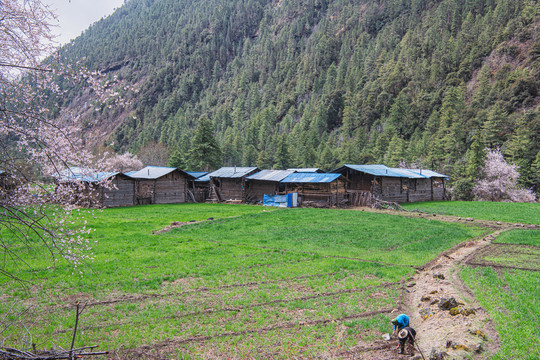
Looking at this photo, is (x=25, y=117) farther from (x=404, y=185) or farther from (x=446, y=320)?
(x=404, y=185)

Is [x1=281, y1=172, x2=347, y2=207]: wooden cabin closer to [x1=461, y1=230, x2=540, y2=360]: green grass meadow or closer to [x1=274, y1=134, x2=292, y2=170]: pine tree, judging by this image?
[x1=461, y1=230, x2=540, y2=360]: green grass meadow

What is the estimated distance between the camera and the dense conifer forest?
66875 millimetres

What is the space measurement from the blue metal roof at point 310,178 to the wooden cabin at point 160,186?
17.8 meters

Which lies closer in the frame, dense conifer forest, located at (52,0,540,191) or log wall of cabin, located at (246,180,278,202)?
log wall of cabin, located at (246,180,278,202)

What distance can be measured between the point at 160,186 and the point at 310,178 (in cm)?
2302

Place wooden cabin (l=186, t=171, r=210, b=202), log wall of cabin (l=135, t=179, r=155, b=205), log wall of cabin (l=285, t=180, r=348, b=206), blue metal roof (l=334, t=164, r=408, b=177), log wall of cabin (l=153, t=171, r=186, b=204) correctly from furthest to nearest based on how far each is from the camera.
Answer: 1. wooden cabin (l=186, t=171, r=210, b=202)
2. log wall of cabin (l=153, t=171, r=186, b=204)
3. log wall of cabin (l=135, t=179, r=155, b=205)
4. blue metal roof (l=334, t=164, r=408, b=177)
5. log wall of cabin (l=285, t=180, r=348, b=206)

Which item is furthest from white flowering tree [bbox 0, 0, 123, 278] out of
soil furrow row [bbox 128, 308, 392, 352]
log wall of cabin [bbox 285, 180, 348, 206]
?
log wall of cabin [bbox 285, 180, 348, 206]

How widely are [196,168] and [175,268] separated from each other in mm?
56495

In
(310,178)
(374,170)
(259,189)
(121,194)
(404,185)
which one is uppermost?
(374,170)

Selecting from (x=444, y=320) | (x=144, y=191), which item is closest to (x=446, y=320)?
(x=444, y=320)

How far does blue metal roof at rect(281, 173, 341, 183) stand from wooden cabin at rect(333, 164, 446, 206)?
143 inches

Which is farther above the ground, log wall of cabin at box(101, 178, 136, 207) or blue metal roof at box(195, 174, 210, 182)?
blue metal roof at box(195, 174, 210, 182)

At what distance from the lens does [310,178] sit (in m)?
40.9

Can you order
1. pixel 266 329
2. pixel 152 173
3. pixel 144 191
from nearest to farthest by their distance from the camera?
pixel 266 329 → pixel 144 191 → pixel 152 173
